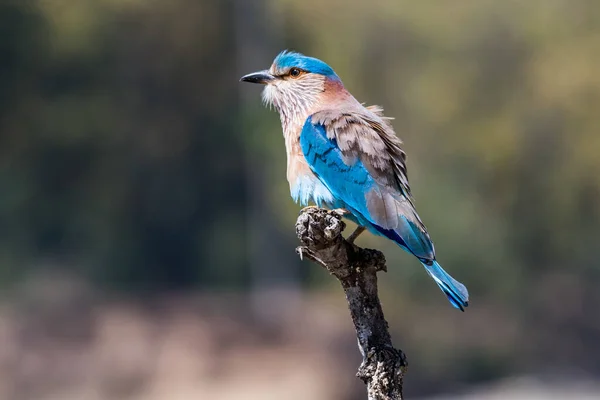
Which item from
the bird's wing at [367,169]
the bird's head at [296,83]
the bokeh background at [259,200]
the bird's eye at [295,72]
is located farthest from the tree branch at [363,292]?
the bokeh background at [259,200]

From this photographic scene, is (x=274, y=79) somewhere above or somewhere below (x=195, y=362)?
below

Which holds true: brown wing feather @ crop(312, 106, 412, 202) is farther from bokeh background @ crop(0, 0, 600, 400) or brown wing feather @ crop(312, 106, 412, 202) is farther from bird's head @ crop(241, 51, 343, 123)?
bokeh background @ crop(0, 0, 600, 400)

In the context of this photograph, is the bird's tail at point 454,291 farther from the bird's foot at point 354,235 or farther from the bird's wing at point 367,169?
the bird's foot at point 354,235

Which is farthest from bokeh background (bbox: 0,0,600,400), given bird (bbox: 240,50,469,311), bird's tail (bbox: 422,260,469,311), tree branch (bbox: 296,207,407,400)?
tree branch (bbox: 296,207,407,400)

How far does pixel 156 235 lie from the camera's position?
24938mm

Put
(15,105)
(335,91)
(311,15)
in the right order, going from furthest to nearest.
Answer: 1. (15,105)
2. (311,15)
3. (335,91)

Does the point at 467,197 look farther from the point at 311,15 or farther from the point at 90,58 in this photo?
the point at 90,58

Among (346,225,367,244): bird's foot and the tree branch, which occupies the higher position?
(346,225,367,244): bird's foot

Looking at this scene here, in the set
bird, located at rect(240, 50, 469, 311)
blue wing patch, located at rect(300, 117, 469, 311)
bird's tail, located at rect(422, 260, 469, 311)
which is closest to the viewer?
bird's tail, located at rect(422, 260, 469, 311)

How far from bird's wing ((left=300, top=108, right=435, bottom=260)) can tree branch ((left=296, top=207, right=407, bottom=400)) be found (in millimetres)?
419

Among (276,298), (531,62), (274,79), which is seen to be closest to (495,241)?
(531,62)

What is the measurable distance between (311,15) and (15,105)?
739 centimetres

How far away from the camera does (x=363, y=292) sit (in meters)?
3.83

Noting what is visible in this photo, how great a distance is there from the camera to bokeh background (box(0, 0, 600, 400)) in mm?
17938
